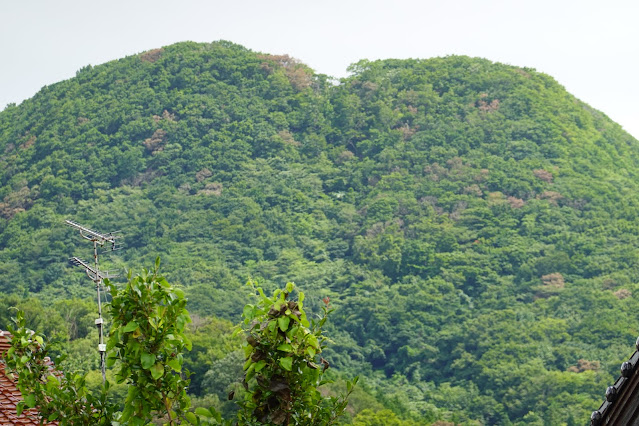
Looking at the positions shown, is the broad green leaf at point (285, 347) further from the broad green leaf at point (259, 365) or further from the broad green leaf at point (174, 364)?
the broad green leaf at point (174, 364)

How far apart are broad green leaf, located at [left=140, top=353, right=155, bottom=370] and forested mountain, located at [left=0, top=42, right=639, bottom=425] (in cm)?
3103

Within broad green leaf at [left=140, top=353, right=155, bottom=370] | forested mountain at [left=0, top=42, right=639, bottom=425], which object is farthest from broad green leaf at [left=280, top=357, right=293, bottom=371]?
forested mountain at [left=0, top=42, right=639, bottom=425]

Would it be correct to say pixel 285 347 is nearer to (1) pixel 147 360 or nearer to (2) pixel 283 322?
(2) pixel 283 322

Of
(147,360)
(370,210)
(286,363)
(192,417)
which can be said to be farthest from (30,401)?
(370,210)

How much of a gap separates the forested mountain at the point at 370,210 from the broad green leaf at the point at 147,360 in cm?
3103

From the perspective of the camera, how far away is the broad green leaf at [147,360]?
195 inches

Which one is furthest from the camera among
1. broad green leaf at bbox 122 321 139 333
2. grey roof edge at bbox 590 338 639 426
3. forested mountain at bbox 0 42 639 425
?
forested mountain at bbox 0 42 639 425

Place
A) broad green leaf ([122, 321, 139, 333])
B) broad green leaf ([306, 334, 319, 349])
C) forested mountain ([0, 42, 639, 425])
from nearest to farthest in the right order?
1. broad green leaf ([122, 321, 139, 333])
2. broad green leaf ([306, 334, 319, 349])
3. forested mountain ([0, 42, 639, 425])

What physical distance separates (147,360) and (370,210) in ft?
215

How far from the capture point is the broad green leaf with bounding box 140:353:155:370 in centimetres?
495

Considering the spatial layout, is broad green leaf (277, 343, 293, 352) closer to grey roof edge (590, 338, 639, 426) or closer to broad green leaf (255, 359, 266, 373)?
broad green leaf (255, 359, 266, 373)

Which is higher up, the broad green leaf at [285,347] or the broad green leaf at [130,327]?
the broad green leaf at [130,327]

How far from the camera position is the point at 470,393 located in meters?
46.2

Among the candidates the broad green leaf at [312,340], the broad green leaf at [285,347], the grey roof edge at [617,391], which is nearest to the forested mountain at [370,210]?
the broad green leaf at [312,340]
